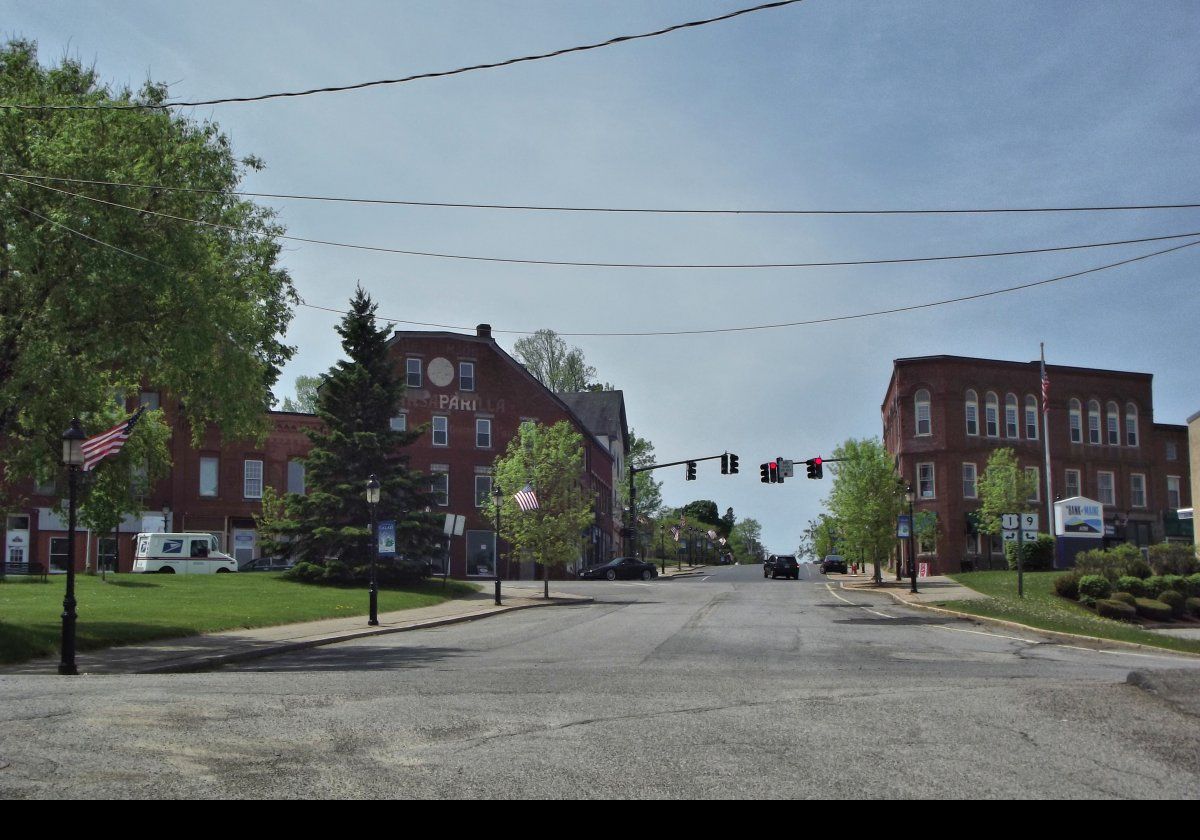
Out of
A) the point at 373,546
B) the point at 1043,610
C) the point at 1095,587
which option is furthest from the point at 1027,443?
the point at 373,546

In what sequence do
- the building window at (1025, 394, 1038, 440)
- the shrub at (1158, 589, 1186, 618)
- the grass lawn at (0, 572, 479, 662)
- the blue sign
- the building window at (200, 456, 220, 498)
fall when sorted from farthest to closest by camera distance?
1. the building window at (1025, 394, 1038, 440)
2. the building window at (200, 456, 220, 498)
3. the blue sign
4. the shrub at (1158, 589, 1186, 618)
5. the grass lawn at (0, 572, 479, 662)

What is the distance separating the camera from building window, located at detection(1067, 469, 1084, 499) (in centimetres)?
7188

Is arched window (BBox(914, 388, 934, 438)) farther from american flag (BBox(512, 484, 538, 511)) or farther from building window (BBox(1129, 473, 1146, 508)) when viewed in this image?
american flag (BBox(512, 484, 538, 511))

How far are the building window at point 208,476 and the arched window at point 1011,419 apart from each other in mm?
48010

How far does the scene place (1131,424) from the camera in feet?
243

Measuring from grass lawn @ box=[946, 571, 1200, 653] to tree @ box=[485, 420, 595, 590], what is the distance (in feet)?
54.5

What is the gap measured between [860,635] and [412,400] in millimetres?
47587

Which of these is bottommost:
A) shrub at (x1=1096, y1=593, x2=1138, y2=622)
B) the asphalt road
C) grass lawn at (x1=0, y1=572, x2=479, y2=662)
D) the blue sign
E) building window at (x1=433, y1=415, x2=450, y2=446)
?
shrub at (x1=1096, y1=593, x2=1138, y2=622)

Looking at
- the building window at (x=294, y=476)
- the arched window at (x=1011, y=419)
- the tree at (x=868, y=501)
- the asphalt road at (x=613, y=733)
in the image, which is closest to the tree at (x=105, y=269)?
the asphalt road at (x=613, y=733)

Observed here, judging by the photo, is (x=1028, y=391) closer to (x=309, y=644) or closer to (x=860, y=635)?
(x=860, y=635)

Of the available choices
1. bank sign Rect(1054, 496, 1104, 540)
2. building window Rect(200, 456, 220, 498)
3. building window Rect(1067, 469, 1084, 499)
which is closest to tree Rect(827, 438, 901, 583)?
bank sign Rect(1054, 496, 1104, 540)

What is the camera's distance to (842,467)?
54219 mm

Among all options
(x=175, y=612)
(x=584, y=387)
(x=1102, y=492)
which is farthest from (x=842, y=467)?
(x=584, y=387)
